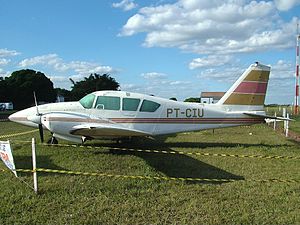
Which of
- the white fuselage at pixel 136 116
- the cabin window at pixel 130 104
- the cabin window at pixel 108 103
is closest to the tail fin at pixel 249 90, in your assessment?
the white fuselage at pixel 136 116

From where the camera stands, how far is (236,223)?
501 centimetres

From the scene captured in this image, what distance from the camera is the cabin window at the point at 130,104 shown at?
40.8ft

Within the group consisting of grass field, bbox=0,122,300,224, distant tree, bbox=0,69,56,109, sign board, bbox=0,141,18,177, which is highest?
distant tree, bbox=0,69,56,109

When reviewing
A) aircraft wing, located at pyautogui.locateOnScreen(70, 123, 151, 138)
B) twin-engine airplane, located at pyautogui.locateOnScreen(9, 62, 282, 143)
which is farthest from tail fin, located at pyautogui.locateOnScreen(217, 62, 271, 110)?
aircraft wing, located at pyautogui.locateOnScreen(70, 123, 151, 138)

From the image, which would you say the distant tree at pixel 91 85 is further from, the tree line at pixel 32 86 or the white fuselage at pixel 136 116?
the white fuselage at pixel 136 116

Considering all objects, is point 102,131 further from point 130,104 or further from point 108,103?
point 130,104

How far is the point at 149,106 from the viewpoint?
12.7 m

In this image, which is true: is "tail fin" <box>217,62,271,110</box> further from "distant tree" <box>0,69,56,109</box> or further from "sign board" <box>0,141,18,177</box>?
"distant tree" <box>0,69,56,109</box>

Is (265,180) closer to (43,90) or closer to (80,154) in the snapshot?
(80,154)

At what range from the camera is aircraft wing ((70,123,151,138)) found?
1032cm

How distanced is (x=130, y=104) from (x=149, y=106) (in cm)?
74

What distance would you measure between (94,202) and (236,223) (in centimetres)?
240

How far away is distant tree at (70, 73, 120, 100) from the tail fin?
7136cm

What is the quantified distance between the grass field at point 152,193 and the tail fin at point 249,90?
4.29m
